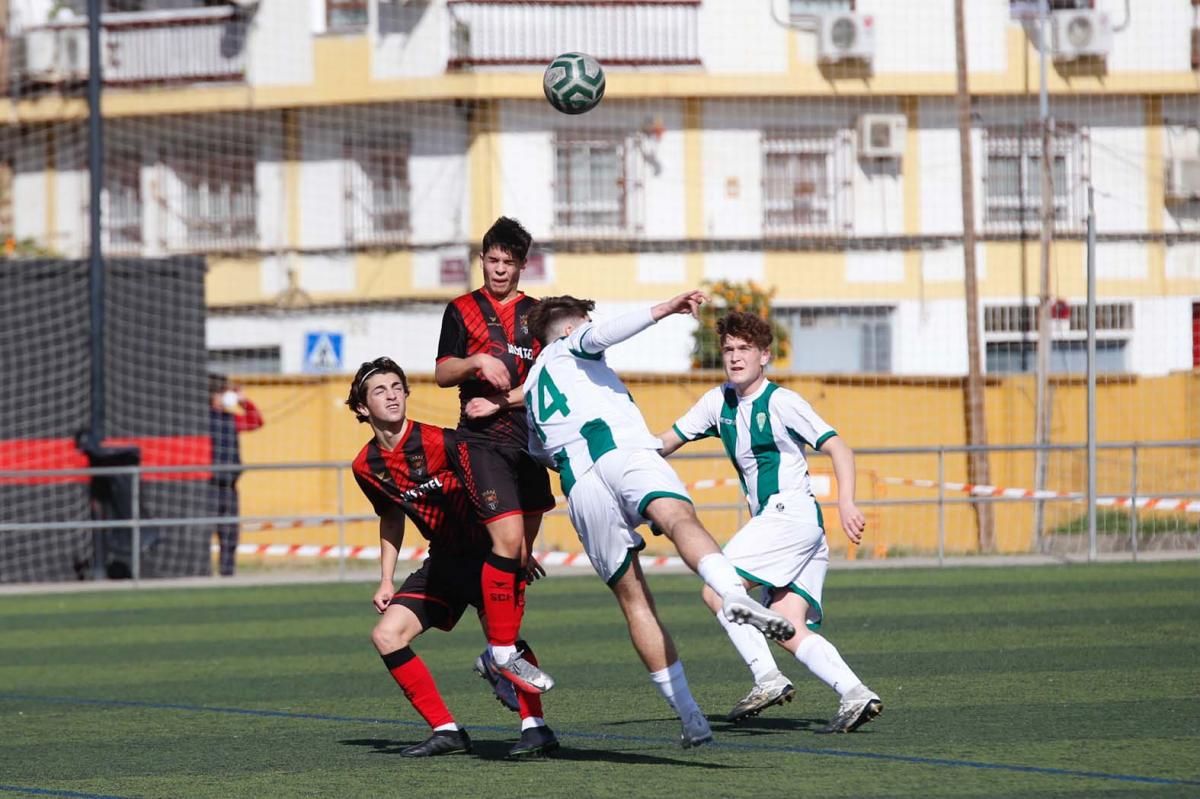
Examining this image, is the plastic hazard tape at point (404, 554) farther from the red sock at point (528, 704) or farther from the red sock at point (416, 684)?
the red sock at point (528, 704)

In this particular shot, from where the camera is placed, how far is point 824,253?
28.8 metres

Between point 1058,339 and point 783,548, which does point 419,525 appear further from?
point 1058,339

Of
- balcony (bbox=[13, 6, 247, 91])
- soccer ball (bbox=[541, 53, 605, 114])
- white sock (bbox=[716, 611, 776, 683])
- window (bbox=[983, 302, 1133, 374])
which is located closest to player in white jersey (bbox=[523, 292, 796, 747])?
white sock (bbox=[716, 611, 776, 683])

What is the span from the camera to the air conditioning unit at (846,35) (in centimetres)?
2820

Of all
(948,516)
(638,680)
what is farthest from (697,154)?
(638,680)

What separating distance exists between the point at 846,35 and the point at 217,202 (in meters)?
9.59

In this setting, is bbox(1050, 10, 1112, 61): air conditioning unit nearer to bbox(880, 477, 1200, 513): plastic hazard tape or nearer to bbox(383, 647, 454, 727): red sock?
bbox(880, 477, 1200, 513): plastic hazard tape

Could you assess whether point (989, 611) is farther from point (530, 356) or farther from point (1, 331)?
point (1, 331)

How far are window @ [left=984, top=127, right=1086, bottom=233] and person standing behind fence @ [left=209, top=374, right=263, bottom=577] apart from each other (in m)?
11.0

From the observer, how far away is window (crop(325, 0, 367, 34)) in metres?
29.1

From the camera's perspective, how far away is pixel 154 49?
29875 mm

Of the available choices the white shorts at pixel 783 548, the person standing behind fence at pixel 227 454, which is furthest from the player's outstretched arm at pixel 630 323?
the person standing behind fence at pixel 227 454

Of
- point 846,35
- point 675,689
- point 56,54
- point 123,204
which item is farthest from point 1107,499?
point 56,54

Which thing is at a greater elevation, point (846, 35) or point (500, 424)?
point (846, 35)
